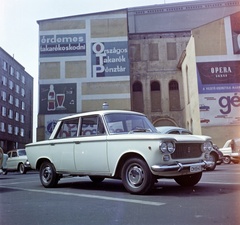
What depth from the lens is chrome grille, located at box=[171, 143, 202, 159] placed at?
228 inches

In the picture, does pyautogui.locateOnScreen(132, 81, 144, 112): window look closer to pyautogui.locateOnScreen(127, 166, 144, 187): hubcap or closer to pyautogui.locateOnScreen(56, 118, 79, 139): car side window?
pyautogui.locateOnScreen(56, 118, 79, 139): car side window

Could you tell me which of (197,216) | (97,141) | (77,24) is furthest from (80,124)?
(77,24)

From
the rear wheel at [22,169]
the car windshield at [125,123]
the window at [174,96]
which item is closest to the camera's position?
the car windshield at [125,123]

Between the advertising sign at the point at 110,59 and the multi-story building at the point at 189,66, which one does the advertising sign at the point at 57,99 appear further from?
the multi-story building at the point at 189,66

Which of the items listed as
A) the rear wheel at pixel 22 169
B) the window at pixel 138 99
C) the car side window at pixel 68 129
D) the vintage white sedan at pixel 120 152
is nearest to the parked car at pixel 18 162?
the rear wheel at pixel 22 169

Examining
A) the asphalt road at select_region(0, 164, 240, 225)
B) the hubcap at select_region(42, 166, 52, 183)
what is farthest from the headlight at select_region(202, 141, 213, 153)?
the hubcap at select_region(42, 166, 52, 183)

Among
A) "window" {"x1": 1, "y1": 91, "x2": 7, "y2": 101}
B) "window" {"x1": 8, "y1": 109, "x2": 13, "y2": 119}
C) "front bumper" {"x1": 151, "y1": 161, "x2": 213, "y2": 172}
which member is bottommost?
"front bumper" {"x1": 151, "y1": 161, "x2": 213, "y2": 172}

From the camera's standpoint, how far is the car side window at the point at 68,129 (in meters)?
7.25

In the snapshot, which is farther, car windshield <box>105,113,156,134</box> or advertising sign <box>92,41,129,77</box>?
advertising sign <box>92,41,129,77</box>

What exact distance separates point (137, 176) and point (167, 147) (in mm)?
821

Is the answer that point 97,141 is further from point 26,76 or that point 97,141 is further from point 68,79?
point 26,76

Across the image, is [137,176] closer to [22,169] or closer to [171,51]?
[22,169]

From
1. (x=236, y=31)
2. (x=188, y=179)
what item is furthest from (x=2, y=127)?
(x=188, y=179)

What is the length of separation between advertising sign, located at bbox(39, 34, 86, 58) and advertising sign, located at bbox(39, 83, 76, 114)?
387cm
